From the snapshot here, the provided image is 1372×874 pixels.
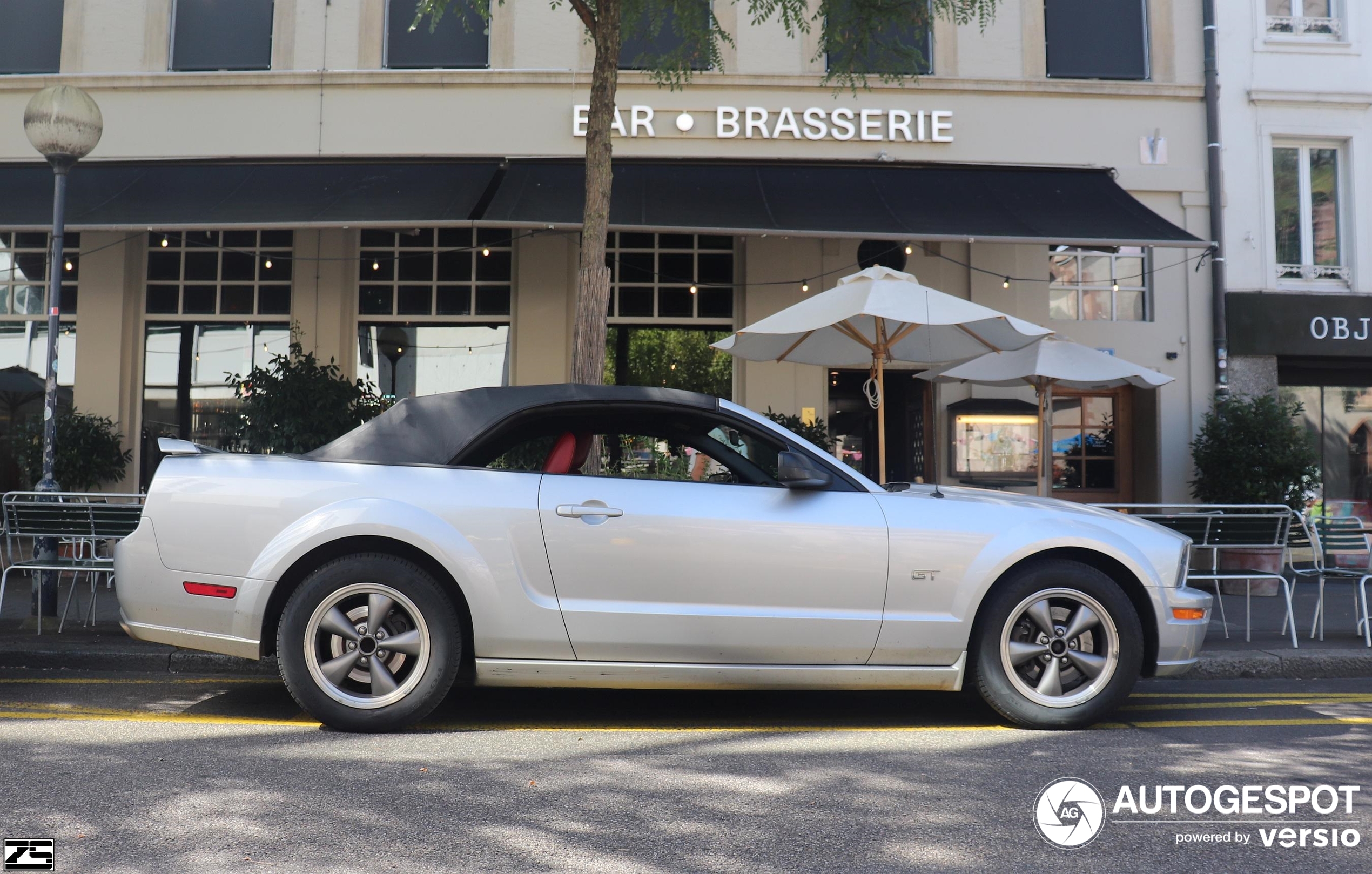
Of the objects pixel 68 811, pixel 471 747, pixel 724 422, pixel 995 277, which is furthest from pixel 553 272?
pixel 68 811

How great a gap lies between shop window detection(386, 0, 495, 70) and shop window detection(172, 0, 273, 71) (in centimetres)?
153

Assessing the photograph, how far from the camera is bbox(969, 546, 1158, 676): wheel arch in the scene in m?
4.81

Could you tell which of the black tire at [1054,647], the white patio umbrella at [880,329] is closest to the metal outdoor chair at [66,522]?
the white patio umbrella at [880,329]

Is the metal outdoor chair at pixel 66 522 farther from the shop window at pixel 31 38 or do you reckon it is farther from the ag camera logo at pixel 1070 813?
the shop window at pixel 31 38

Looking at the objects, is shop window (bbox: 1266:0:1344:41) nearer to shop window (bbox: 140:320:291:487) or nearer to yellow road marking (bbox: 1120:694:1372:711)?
yellow road marking (bbox: 1120:694:1372:711)

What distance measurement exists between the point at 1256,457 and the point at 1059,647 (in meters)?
8.25

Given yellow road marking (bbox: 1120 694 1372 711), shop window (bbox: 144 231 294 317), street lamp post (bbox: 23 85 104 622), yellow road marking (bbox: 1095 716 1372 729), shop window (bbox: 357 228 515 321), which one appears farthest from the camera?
shop window (bbox: 144 231 294 317)

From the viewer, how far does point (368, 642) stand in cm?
461

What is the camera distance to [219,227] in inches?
422

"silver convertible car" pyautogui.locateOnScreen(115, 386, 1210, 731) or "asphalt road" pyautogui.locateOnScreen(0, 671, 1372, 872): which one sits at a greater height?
"silver convertible car" pyautogui.locateOnScreen(115, 386, 1210, 731)

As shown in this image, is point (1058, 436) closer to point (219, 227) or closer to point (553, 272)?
point (553, 272)

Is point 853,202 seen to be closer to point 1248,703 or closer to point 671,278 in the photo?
point 671,278

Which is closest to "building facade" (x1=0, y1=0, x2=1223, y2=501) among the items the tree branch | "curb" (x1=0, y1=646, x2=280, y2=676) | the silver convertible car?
the tree branch

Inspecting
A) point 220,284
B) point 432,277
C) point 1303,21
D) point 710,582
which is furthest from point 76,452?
point 1303,21
